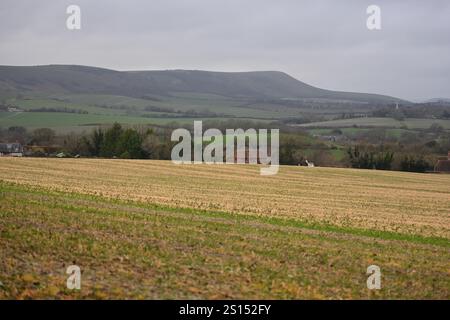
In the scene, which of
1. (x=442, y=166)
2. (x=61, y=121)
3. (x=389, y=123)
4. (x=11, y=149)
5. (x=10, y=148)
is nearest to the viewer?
(x=442, y=166)

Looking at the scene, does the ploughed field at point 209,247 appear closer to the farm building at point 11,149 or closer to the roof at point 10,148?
the farm building at point 11,149

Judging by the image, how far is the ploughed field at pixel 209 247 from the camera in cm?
1288

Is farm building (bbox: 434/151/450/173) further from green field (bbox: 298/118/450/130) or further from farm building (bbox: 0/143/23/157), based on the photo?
farm building (bbox: 0/143/23/157)

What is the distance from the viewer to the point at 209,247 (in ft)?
55.1

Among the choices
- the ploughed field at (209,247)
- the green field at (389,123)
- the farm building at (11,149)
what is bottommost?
the ploughed field at (209,247)

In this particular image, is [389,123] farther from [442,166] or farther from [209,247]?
[209,247]

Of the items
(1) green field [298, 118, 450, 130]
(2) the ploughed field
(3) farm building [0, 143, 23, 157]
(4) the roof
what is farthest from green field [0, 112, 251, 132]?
(2) the ploughed field

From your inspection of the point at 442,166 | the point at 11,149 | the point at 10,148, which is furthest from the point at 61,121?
the point at 442,166

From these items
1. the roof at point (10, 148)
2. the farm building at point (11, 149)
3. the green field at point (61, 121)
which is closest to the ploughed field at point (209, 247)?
the farm building at point (11, 149)

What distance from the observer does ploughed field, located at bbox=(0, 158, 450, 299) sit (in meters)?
12.9

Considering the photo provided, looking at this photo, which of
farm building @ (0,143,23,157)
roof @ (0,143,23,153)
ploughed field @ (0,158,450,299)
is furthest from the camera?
roof @ (0,143,23,153)
